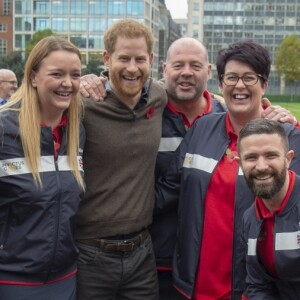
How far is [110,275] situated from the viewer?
14.0 ft

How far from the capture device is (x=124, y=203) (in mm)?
4289

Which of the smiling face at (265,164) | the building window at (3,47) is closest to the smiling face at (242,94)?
the smiling face at (265,164)

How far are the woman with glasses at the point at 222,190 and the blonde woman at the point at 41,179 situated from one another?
86 centimetres

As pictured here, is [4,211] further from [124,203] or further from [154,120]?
[154,120]

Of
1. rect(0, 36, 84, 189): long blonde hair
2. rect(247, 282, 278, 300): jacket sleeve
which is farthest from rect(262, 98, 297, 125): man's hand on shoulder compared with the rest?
rect(0, 36, 84, 189): long blonde hair

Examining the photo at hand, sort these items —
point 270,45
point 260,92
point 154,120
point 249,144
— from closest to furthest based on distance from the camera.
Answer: point 249,144, point 260,92, point 154,120, point 270,45

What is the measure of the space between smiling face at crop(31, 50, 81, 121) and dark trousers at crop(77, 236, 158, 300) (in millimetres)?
1090

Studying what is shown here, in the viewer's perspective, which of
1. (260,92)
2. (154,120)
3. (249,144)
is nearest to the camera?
(249,144)

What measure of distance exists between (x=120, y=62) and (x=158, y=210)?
1.24 meters

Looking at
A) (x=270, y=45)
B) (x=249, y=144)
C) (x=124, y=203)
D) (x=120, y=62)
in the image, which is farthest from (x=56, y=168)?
(x=270, y=45)

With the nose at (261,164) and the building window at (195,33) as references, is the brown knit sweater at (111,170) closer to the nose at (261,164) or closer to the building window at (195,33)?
the nose at (261,164)

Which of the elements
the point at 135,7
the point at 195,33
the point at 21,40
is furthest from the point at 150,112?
the point at 195,33

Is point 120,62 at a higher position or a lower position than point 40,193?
higher

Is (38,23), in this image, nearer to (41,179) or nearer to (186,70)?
(186,70)
